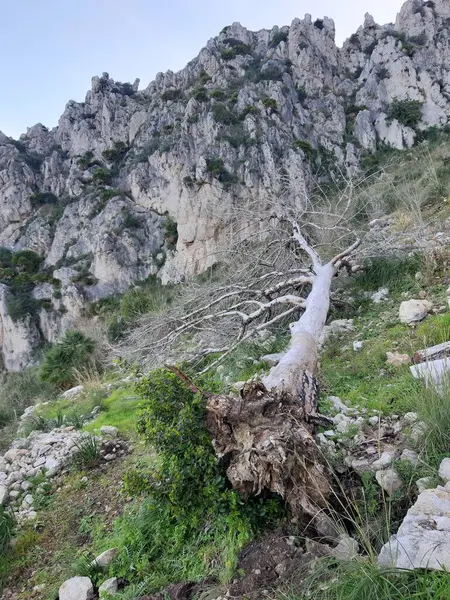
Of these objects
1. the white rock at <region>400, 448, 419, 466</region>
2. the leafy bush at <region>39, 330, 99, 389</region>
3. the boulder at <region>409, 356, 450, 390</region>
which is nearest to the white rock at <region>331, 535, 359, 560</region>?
the white rock at <region>400, 448, 419, 466</region>

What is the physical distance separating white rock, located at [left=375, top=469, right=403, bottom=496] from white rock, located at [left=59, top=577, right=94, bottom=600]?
1.89m

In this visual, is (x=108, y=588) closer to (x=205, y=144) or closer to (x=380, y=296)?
(x=380, y=296)

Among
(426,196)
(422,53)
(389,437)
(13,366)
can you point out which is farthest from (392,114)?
→ (13,366)

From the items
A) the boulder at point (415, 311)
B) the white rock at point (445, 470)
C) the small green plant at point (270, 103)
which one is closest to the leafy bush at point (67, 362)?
the boulder at point (415, 311)

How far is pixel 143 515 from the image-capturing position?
2639mm

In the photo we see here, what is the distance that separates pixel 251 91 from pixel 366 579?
1227 inches

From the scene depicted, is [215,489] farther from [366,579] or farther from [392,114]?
[392,114]

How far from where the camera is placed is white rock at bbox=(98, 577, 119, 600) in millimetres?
2150

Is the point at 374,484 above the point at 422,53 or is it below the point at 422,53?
below

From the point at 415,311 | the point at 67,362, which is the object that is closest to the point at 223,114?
the point at 67,362

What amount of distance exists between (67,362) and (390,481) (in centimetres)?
893

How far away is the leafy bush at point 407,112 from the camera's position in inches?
1005

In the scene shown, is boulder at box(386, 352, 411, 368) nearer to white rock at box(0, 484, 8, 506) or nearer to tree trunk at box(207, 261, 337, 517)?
tree trunk at box(207, 261, 337, 517)

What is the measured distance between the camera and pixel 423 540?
144 cm
